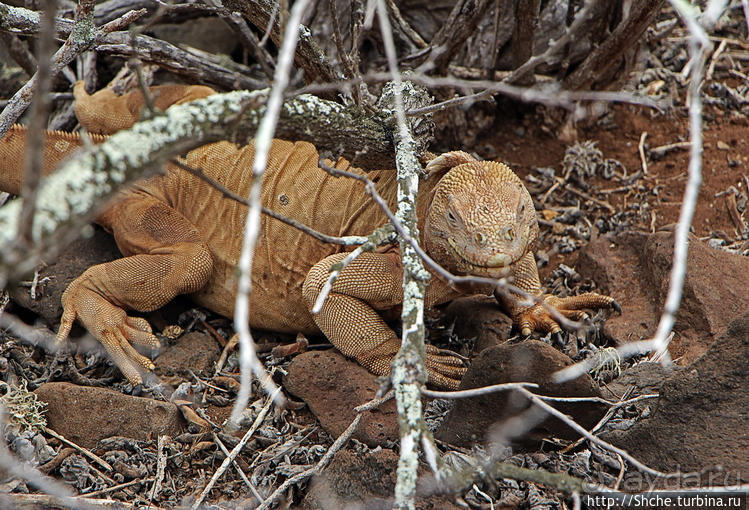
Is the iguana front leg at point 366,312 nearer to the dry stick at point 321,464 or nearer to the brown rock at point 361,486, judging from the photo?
the dry stick at point 321,464

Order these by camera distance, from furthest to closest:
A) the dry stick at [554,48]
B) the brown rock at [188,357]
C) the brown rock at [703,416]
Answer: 1. the brown rock at [188,357]
2. the brown rock at [703,416]
3. the dry stick at [554,48]

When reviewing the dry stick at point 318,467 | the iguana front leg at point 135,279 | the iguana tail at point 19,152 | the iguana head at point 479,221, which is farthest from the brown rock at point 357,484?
the iguana tail at point 19,152

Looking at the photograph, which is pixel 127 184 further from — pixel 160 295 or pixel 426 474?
pixel 160 295

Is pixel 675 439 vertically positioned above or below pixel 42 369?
above

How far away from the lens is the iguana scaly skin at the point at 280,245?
14.5 ft

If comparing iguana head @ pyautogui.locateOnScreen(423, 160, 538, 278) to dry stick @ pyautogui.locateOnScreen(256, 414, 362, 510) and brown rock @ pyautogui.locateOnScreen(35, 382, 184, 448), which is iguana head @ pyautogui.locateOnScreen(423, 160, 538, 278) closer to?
dry stick @ pyautogui.locateOnScreen(256, 414, 362, 510)

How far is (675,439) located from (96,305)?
384cm

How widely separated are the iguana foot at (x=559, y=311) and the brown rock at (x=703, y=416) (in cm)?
Answer: 133

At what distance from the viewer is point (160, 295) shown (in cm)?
523

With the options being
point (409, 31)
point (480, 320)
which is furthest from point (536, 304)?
point (409, 31)

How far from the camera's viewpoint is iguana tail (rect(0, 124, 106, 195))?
17.8 ft

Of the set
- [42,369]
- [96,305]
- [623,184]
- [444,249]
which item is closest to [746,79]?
[623,184]

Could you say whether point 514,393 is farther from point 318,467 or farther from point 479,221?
point 318,467

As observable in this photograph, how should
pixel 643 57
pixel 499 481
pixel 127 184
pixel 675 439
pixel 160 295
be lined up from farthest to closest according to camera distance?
pixel 643 57, pixel 160 295, pixel 499 481, pixel 675 439, pixel 127 184
